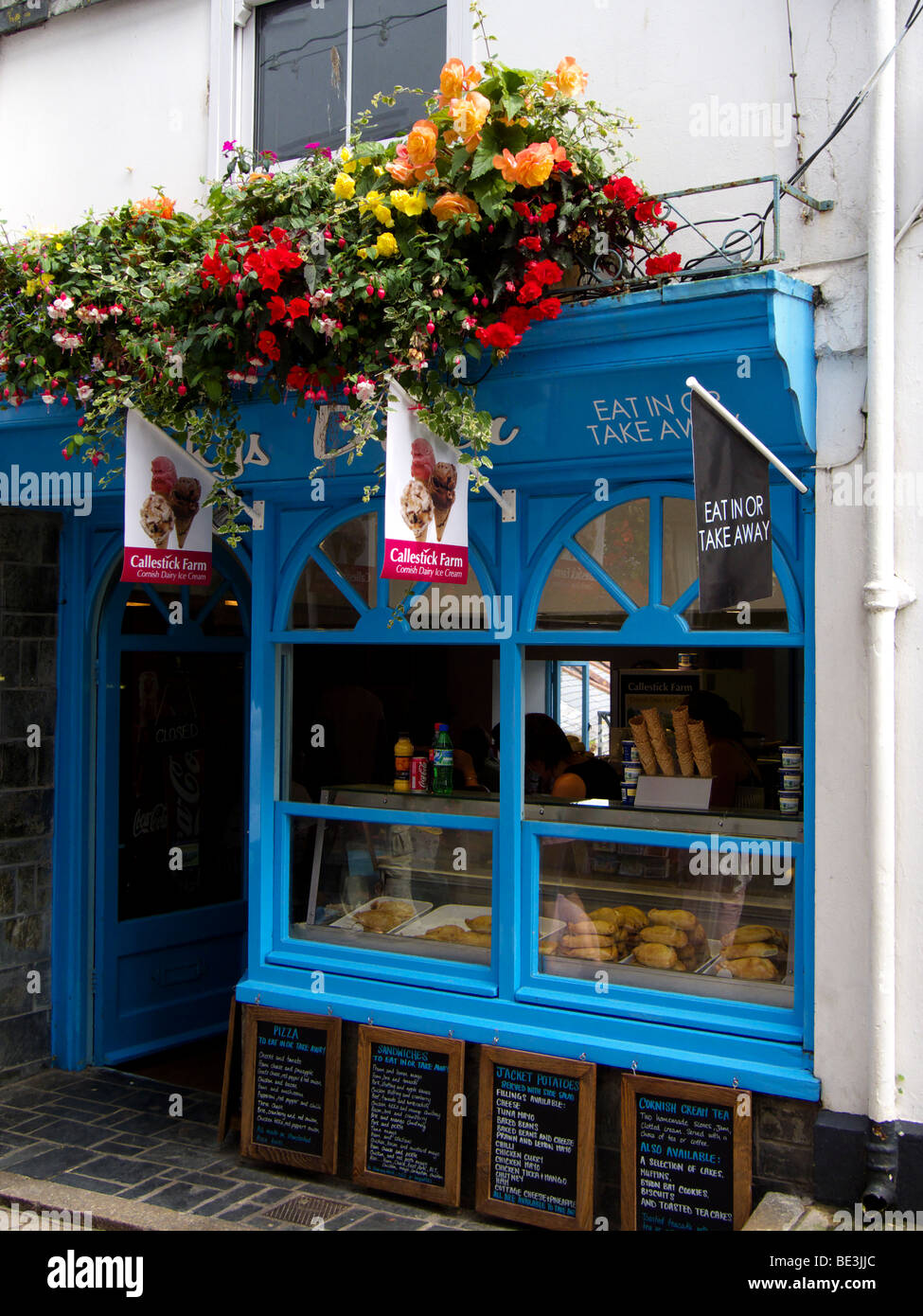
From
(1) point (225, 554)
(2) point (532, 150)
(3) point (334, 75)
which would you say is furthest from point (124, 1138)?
(3) point (334, 75)

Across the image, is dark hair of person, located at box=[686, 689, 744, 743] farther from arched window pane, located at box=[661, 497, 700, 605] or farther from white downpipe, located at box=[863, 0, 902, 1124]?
white downpipe, located at box=[863, 0, 902, 1124]

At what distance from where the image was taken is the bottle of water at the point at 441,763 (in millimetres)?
5770

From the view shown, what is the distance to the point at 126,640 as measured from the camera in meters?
7.40

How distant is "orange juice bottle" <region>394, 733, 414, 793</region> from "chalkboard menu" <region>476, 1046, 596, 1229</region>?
134 cm

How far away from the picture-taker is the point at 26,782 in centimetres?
702

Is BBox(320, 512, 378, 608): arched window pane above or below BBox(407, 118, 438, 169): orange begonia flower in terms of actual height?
below

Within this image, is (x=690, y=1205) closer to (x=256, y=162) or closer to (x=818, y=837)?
(x=818, y=837)

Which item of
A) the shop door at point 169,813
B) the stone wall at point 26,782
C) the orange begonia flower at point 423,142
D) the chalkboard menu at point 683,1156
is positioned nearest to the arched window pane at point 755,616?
the chalkboard menu at point 683,1156

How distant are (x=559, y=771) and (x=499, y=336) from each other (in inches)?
89.4

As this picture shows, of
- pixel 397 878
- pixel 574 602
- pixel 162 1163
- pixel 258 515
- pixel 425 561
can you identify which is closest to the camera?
pixel 425 561

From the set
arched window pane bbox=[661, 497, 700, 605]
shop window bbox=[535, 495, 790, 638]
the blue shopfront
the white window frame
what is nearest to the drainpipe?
the blue shopfront

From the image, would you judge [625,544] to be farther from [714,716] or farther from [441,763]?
[441,763]

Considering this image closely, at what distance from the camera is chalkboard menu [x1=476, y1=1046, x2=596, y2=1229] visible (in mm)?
4824

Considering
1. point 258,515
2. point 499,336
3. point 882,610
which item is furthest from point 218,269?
point 882,610
